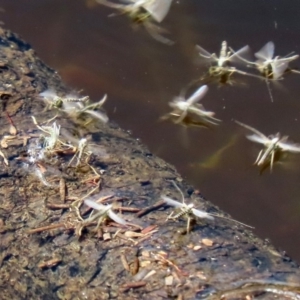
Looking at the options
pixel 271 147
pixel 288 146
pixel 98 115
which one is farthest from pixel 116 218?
pixel 288 146

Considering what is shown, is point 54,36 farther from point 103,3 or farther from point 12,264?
point 12,264

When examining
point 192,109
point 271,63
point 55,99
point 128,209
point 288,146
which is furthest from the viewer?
point 271,63

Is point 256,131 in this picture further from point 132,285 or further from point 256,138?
point 132,285

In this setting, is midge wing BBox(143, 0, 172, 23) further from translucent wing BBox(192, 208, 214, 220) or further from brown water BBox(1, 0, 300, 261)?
translucent wing BBox(192, 208, 214, 220)

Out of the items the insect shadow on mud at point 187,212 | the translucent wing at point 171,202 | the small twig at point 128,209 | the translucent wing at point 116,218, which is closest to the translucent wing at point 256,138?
the insect shadow on mud at point 187,212

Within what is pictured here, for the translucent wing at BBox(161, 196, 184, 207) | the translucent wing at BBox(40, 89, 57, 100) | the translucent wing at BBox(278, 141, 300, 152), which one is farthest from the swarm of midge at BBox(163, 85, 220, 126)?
Result: the translucent wing at BBox(161, 196, 184, 207)

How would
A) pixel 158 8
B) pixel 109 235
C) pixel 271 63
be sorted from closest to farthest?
1. pixel 109 235
2. pixel 271 63
3. pixel 158 8

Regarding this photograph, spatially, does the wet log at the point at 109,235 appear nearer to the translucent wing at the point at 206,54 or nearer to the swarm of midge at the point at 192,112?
the swarm of midge at the point at 192,112

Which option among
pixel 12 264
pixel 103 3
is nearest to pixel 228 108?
pixel 103 3
